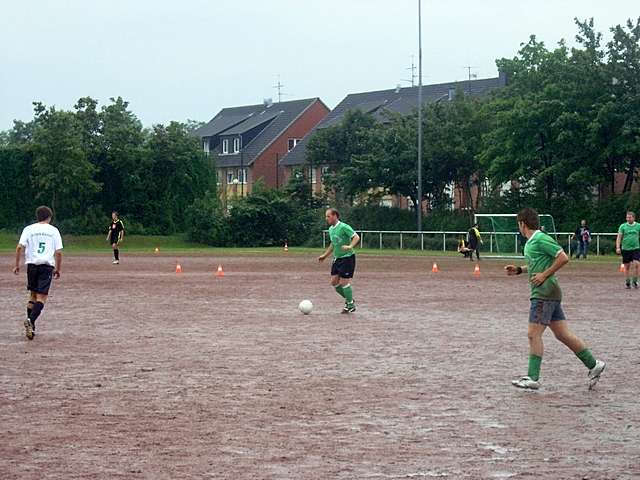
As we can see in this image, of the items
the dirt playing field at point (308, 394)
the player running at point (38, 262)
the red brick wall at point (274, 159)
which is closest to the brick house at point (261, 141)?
the red brick wall at point (274, 159)

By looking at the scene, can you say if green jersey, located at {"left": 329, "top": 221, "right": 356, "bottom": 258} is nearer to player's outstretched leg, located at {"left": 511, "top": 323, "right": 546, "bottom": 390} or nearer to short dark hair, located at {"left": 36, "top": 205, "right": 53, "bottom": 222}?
short dark hair, located at {"left": 36, "top": 205, "right": 53, "bottom": 222}

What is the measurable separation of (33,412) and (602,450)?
476 cm

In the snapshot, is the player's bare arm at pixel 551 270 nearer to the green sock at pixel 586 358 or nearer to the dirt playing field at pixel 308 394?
the green sock at pixel 586 358

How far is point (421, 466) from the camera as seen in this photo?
7855 millimetres

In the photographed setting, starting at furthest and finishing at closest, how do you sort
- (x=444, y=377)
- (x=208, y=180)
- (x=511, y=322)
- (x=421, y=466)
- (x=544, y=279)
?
1. (x=208, y=180)
2. (x=511, y=322)
3. (x=444, y=377)
4. (x=544, y=279)
5. (x=421, y=466)

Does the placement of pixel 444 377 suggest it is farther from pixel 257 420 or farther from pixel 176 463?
pixel 176 463

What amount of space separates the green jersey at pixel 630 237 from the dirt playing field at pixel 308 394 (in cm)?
423

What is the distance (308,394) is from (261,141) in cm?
9405

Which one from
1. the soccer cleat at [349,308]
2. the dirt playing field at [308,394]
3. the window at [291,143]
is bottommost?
the dirt playing field at [308,394]

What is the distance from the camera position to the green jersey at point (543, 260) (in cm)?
1138

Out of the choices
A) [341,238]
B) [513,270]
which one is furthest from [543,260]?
[341,238]

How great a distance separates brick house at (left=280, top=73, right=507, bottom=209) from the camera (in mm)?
88294

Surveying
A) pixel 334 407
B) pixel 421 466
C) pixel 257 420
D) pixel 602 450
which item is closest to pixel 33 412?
pixel 257 420

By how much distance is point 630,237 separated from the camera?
26.3 m
